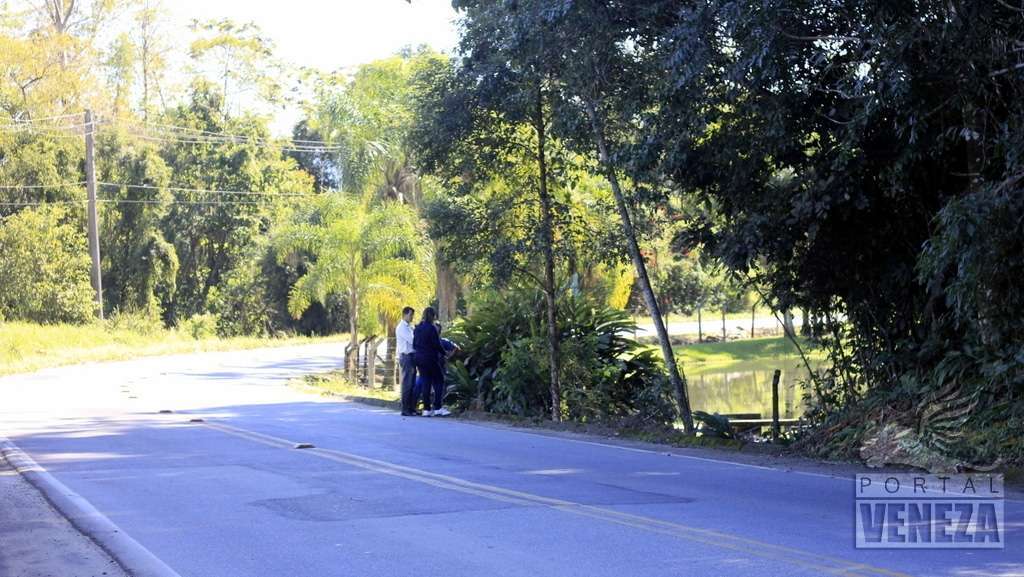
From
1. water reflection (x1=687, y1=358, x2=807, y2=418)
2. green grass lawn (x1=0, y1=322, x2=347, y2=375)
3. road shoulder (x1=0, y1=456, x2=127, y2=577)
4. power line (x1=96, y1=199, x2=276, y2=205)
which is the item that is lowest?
water reflection (x1=687, y1=358, x2=807, y2=418)

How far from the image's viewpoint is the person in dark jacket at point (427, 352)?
822 inches

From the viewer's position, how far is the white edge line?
27.6 feet

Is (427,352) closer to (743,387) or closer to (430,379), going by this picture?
(430,379)

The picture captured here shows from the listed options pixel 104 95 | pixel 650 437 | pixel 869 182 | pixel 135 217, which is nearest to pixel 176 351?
pixel 135 217

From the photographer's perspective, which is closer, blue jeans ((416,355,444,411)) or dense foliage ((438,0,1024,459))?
dense foliage ((438,0,1024,459))

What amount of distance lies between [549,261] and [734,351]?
3272 centimetres

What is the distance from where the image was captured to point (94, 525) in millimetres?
10016

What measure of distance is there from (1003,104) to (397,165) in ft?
95.4

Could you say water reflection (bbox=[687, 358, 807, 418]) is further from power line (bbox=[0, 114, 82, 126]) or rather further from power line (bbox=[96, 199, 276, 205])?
power line (bbox=[0, 114, 82, 126])

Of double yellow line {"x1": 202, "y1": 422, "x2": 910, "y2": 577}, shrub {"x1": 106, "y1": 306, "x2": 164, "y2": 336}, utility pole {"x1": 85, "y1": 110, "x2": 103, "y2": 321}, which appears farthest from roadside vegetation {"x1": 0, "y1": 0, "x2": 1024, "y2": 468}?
→ shrub {"x1": 106, "y1": 306, "x2": 164, "y2": 336}

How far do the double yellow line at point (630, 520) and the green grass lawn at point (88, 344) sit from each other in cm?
2877

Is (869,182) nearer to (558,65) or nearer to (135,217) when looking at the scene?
(558,65)

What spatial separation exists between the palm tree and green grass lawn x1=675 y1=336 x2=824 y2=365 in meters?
14.6

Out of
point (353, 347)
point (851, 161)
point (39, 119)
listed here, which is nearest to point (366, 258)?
point (353, 347)
